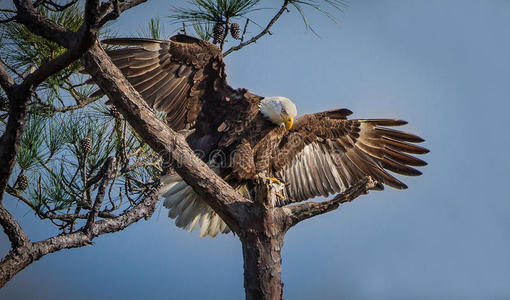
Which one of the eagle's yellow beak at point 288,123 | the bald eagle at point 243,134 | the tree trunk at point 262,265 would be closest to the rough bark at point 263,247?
the tree trunk at point 262,265

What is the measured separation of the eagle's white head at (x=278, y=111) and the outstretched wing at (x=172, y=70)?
328 millimetres

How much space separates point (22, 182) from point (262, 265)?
149 cm

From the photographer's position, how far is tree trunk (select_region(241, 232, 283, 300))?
247 centimetres

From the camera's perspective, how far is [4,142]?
96.2 inches

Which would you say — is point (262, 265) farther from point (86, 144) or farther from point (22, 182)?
point (22, 182)

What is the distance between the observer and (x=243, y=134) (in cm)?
355

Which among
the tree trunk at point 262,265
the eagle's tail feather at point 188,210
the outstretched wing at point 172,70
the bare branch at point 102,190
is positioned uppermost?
the outstretched wing at point 172,70

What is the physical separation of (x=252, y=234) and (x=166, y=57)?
1377 millimetres

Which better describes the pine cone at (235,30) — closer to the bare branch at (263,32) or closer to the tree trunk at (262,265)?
the bare branch at (263,32)

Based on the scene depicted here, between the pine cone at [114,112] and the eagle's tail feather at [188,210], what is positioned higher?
the pine cone at [114,112]

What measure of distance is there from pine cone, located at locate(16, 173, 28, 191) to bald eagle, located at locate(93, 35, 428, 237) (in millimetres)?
800

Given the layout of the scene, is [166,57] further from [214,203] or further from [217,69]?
[214,203]

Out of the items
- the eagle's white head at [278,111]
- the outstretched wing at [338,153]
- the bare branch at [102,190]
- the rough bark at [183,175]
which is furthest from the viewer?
the outstretched wing at [338,153]

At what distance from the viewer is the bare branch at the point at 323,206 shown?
254 cm
